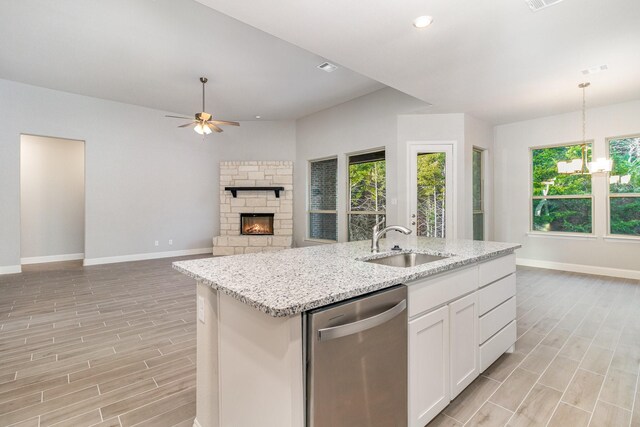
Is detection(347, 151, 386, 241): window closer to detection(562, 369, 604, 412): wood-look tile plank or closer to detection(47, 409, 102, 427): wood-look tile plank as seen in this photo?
detection(562, 369, 604, 412): wood-look tile plank

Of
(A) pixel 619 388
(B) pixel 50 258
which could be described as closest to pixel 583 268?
(A) pixel 619 388

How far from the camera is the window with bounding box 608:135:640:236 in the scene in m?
4.80

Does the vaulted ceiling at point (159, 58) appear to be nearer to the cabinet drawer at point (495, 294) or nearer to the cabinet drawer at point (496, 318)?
the cabinet drawer at point (495, 294)

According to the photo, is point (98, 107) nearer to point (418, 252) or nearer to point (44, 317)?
point (44, 317)

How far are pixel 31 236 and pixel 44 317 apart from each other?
435 centimetres

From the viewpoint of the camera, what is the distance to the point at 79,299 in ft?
12.7

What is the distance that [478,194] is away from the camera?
237 inches

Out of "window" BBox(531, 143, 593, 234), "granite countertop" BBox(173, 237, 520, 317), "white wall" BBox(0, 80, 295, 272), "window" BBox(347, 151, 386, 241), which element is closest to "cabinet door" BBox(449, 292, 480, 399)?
"granite countertop" BBox(173, 237, 520, 317)

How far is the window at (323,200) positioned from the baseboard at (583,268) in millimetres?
3824

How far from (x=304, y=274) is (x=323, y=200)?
5811 mm

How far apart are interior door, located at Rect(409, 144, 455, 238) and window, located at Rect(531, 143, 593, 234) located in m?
1.93

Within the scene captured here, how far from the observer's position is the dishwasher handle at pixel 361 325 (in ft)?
3.53

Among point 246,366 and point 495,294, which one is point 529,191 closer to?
point 495,294

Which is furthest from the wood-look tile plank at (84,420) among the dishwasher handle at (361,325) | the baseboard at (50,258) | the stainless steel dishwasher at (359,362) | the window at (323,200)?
the baseboard at (50,258)
